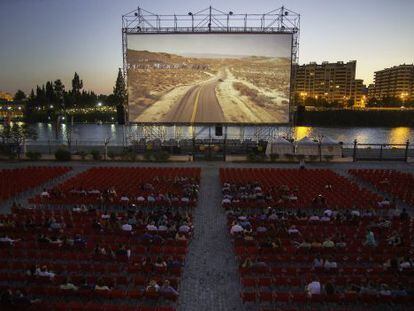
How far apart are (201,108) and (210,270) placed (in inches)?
1235

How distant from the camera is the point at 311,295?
32.6ft

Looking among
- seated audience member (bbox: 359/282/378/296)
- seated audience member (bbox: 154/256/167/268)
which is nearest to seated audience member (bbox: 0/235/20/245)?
seated audience member (bbox: 154/256/167/268)

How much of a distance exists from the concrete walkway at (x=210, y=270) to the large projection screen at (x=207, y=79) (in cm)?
2448

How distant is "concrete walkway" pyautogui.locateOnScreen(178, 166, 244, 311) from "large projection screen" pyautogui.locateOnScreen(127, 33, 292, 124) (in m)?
24.5

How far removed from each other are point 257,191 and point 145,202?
7084mm

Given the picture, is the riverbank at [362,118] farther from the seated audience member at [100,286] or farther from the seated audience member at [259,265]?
the seated audience member at [100,286]

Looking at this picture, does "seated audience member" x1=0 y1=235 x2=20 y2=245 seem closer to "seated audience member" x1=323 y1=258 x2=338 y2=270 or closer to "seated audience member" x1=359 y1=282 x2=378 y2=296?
"seated audience member" x1=323 y1=258 x2=338 y2=270

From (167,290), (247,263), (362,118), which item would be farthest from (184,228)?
(362,118)

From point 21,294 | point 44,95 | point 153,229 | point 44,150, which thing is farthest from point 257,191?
point 44,95

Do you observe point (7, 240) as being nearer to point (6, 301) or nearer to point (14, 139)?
point (6, 301)

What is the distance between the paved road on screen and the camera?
1672 inches

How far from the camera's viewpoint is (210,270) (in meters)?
12.8

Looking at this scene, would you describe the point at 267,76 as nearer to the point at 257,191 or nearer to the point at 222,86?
the point at 222,86

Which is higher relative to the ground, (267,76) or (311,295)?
(267,76)
